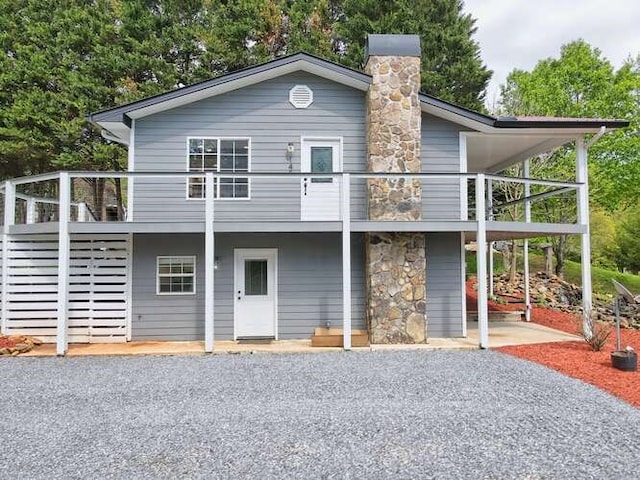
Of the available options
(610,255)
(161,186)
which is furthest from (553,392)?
(610,255)

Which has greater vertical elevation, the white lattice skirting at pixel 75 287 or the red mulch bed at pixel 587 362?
the white lattice skirting at pixel 75 287

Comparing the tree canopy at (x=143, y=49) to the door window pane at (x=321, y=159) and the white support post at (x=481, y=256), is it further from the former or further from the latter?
the white support post at (x=481, y=256)

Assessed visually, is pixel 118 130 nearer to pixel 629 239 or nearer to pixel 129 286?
pixel 129 286

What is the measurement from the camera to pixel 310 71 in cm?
988

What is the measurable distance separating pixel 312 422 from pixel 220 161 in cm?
660

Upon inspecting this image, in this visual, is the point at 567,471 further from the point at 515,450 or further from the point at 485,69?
the point at 485,69

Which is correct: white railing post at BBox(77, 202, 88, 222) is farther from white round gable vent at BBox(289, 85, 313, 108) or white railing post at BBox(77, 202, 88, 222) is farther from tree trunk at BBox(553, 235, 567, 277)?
tree trunk at BBox(553, 235, 567, 277)

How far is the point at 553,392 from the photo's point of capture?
19.2 ft

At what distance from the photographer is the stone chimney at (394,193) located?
9031 millimetres

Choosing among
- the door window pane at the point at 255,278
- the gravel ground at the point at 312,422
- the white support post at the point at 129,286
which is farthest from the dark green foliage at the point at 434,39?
the gravel ground at the point at 312,422

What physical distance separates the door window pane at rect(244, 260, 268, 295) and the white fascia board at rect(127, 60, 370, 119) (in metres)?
3.83

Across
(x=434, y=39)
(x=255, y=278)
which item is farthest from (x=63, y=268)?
(x=434, y=39)

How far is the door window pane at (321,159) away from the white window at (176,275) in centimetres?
341

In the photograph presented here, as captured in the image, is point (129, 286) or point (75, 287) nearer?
point (75, 287)
